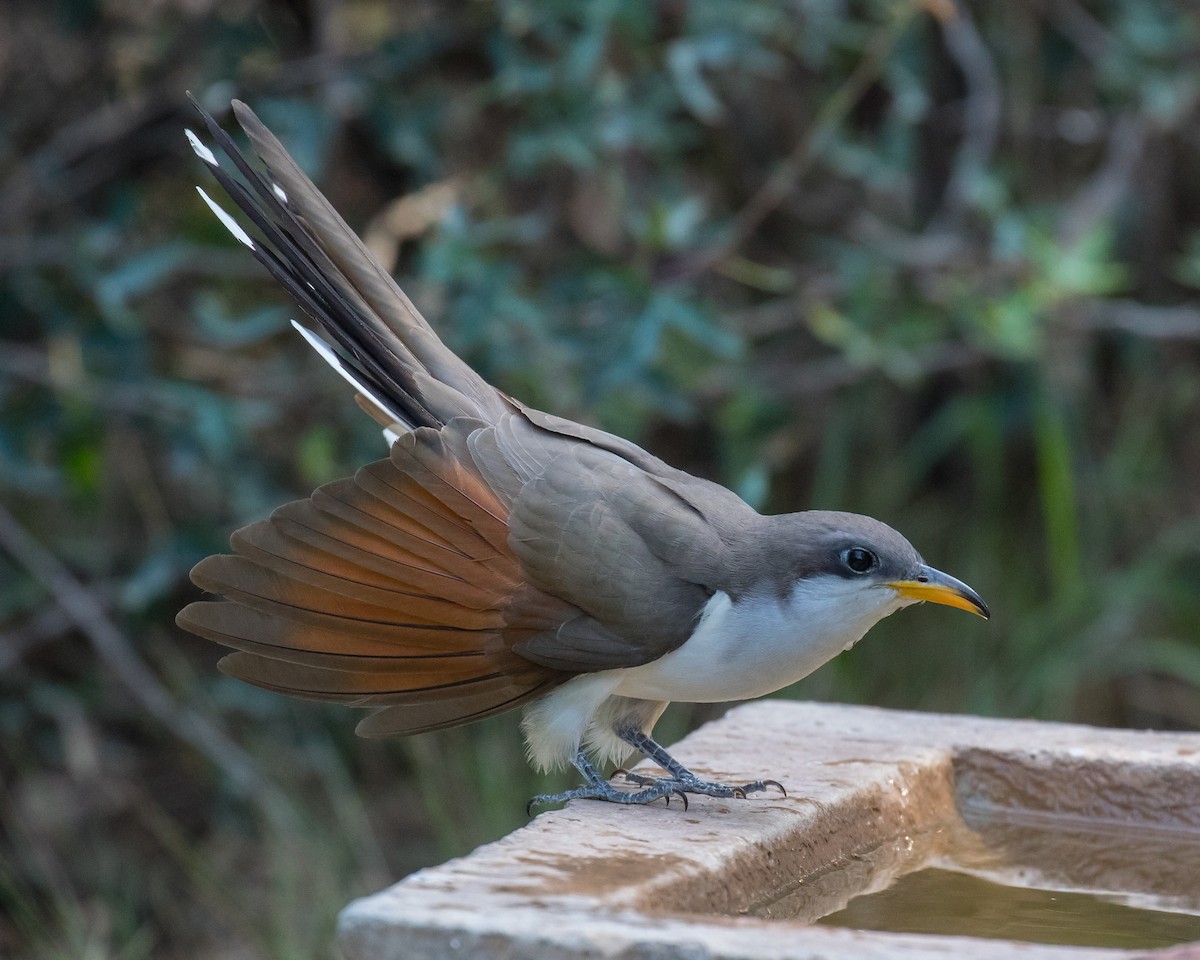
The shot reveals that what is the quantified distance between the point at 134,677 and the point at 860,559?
2859 mm

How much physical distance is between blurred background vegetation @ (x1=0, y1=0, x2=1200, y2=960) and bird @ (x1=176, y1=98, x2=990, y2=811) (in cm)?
130

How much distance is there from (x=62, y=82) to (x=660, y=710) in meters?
3.62

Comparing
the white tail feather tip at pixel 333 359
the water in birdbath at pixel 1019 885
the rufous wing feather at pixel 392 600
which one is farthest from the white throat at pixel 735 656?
the white tail feather tip at pixel 333 359

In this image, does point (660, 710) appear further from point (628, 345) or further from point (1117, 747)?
point (628, 345)

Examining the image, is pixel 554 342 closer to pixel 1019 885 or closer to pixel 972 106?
pixel 1019 885

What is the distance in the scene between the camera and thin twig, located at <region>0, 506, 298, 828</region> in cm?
493

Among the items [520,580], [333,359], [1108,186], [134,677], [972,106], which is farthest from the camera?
[1108,186]

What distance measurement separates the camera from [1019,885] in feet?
9.80

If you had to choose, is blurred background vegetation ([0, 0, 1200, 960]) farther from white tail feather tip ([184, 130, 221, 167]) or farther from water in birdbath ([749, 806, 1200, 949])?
water in birdbath ([749, 806, 1200, 949])

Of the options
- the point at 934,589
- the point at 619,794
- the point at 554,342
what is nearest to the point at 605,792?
the point at 619,794

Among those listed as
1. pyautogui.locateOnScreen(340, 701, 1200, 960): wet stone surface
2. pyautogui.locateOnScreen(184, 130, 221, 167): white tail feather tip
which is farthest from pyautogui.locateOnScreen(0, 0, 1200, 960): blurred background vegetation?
pyautogui.locateOnScreen(340, 701, 1200, 960): wet stone surface

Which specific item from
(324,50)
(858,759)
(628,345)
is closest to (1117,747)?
(858,759)

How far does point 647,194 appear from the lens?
575cm

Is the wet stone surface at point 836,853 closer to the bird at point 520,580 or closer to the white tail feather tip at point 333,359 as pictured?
the bird at point 520,580
